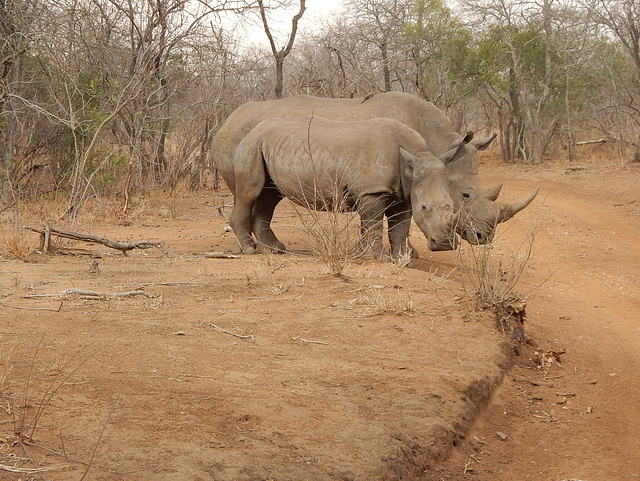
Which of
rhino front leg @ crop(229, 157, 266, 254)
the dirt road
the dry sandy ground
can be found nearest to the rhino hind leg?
rhino front leg @ crop(229, 157, 266, 254)

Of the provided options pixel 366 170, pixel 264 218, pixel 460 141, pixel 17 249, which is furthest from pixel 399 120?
pixel 17 249

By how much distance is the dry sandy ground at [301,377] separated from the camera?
3.11m

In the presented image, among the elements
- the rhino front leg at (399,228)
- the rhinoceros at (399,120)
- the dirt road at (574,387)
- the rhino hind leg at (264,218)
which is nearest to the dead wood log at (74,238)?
the rhino hind leg at (264,218)

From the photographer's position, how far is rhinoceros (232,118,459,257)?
7473 mm

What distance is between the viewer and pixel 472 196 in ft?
26.0

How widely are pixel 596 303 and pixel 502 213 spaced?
151 centimetres

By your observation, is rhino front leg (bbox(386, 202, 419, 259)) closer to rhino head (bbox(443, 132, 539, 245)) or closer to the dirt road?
rhino head (bbox(443, 132, 539, 245))

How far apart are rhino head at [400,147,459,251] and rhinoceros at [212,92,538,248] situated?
51 centimetres

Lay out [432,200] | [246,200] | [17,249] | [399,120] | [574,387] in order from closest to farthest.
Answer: [574,387], [17,249], [432,200], [246,200], [399,120]

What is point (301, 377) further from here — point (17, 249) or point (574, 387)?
point (17, 249)

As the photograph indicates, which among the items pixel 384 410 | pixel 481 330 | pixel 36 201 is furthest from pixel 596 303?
pixel 36 201

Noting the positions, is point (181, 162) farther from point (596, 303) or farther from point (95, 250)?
point (596, 303)

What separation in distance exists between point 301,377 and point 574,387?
5.80 feet

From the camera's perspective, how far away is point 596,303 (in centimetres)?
678
